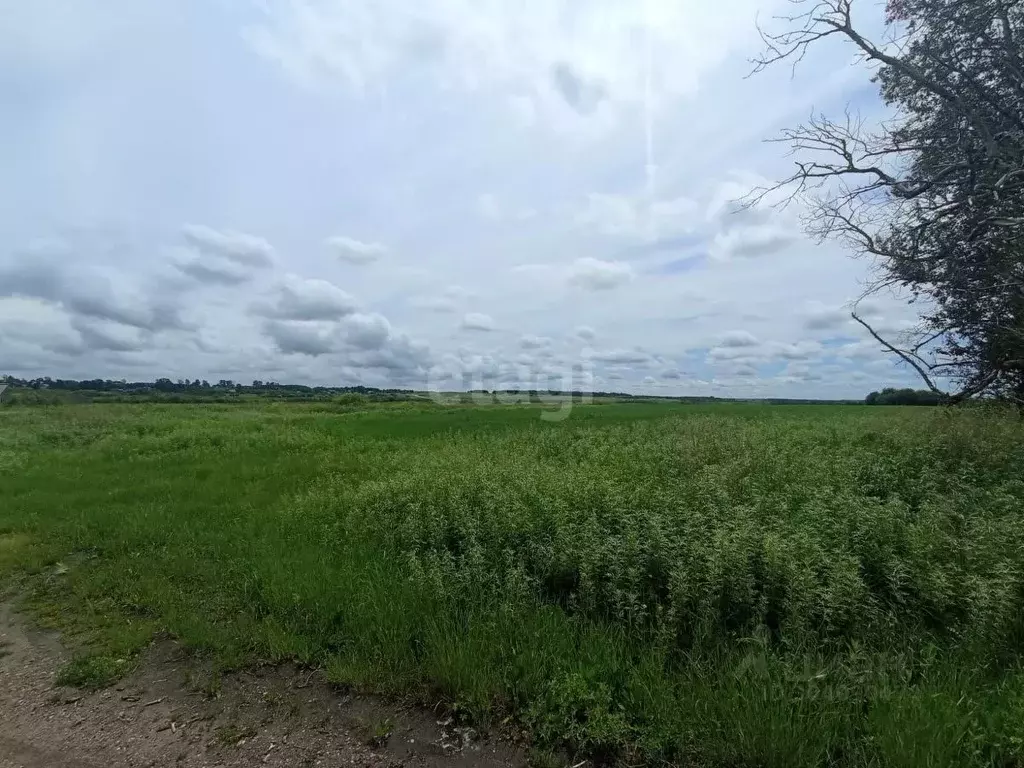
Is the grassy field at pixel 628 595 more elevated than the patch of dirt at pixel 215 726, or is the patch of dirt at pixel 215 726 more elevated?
the grassy field at pixel 628 595

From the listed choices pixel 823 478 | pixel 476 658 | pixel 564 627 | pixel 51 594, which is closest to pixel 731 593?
pixel 564 627

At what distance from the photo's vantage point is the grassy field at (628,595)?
3334 millimetres

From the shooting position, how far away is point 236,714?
379cm

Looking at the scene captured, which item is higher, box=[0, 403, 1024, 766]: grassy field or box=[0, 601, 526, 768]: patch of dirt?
box=[0, 403, 1024, 766]: grassy field

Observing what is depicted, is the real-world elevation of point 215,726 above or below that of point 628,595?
below

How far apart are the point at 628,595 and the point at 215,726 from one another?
331cm

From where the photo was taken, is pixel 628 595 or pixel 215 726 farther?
pixel 628 595

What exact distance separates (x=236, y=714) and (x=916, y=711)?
4509mm

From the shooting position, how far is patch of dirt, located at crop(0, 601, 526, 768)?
334cm

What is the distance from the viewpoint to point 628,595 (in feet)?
15.1

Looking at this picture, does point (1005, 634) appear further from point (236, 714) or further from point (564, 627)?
point (236, 714)

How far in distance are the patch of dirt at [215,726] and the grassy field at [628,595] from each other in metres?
0.23

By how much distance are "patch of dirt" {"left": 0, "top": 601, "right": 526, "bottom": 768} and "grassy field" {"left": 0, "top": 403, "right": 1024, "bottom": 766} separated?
0.76ft

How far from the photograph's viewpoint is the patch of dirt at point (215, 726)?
11.0 feet
